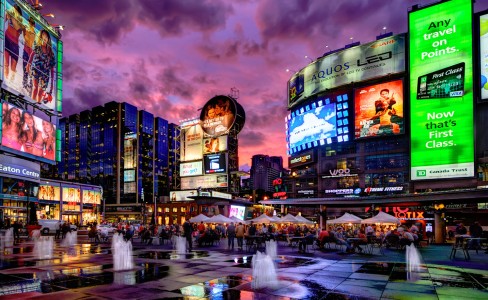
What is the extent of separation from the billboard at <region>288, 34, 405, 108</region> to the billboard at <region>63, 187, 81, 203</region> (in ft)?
169

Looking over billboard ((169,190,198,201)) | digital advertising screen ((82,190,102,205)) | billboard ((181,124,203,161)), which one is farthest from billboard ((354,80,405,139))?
digital advertising screen ((82,190,102,205))

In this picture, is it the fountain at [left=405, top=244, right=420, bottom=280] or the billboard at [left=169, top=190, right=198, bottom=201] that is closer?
the fountain at [left=405, top=244, right=420, bottom=280]

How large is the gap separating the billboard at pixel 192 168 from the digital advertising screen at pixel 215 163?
4.78 feet

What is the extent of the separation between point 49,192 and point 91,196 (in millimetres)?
13229

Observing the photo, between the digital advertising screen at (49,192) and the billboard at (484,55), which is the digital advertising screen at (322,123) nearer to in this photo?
the billboard at (484,55)

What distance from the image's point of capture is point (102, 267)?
48.8ft

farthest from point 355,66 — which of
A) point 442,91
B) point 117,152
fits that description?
point 117,152

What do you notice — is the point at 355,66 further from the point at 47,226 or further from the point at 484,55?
the point at 47,226

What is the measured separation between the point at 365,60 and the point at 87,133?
128m

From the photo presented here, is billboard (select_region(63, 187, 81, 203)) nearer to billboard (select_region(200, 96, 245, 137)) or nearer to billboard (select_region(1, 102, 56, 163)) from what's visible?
billboard (select_region(1, 102, 56, 163))

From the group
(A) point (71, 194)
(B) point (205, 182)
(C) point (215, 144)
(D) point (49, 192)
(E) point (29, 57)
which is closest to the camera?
(E) point (29, 57)

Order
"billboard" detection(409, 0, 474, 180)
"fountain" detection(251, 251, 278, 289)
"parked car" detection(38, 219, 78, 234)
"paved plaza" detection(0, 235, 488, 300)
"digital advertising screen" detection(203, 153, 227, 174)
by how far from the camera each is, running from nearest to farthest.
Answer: "paved plaza" detection(0, 235, 488, 300)
"fountain" detection(251, 251, 278, 289)
"parked car" detection(38, 219, 78, 234)
"billboard" detection(409, 0, 474, 180)
"digital advertising screen" detection(203, 153, 227, 174)

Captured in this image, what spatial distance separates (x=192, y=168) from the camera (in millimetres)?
68062

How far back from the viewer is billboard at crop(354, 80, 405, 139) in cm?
6309
